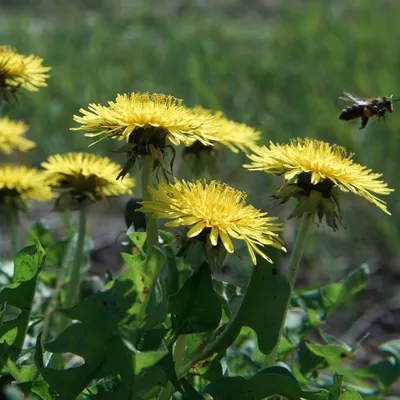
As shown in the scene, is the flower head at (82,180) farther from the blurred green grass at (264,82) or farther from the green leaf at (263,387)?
the blurred green grass at (264,82)

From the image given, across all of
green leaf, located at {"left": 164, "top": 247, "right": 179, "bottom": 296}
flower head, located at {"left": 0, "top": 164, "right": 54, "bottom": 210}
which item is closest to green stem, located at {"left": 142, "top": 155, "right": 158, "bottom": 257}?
green leaf, located at {"left": 164, "top": 247, "right": 179, "bottom": 296}

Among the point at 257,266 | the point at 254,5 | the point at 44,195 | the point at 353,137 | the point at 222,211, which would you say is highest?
the point at 222,211

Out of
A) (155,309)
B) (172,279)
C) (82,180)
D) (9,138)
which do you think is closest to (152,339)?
(155,309)

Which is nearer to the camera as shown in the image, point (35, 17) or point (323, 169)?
point (323, 169)

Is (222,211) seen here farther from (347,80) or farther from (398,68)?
(398,68)

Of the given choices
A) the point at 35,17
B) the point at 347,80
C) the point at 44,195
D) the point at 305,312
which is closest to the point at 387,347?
the point at 305,312

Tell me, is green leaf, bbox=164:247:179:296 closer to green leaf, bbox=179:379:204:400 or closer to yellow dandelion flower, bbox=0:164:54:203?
green leaf, bbox=179:379:204:400
